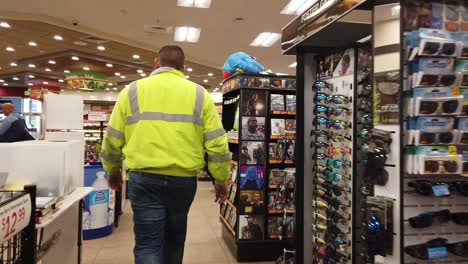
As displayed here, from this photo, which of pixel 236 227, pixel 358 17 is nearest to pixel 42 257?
pixel 236 227

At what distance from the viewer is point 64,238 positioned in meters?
2.98

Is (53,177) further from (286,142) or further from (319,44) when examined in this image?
(286,142)

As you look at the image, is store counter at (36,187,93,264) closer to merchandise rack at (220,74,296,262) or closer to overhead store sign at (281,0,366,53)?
merchandise rack at (220,74,296,262)

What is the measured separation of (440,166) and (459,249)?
0.42 m

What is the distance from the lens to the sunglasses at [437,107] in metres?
1.57

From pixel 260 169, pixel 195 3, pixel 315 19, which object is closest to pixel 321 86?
pixel 315 19

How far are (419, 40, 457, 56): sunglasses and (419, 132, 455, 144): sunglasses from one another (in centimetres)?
34

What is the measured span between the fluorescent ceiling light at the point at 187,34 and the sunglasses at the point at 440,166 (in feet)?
25.5

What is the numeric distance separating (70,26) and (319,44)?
720 cm

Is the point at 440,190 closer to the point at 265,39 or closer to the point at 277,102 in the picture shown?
the point at 277,102

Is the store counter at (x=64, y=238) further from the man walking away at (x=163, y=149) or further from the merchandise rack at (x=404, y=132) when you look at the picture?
the merchandise rack at (x=404, y=132)

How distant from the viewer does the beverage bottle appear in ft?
15.5

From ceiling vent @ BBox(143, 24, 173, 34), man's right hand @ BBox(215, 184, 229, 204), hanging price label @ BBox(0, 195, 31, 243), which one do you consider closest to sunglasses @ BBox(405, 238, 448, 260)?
man's right hand @ BBox(215, 184, 229, 204)

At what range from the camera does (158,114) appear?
2297 mm
